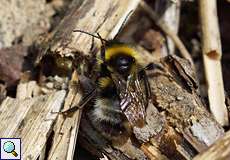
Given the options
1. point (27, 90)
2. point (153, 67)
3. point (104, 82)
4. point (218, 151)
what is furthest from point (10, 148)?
point (218, 151)

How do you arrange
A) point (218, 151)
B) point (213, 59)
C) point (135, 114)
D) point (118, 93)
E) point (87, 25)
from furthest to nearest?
point (213, 59) < point (87, 25) < point (118, 93) < point (135, 114) < point (218, 151)

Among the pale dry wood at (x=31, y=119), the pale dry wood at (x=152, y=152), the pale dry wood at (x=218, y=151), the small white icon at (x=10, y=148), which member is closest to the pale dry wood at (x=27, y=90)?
the pale dry wood at (x=31, y=119)

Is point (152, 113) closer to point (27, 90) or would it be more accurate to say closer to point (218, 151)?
point (218, 151)

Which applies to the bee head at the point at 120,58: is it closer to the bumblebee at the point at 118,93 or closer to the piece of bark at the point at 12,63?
the bumblebee at the point at 118,93

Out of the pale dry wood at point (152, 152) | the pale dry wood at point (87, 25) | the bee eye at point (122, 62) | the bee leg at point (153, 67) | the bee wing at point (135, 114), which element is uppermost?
the pale dry wood at point (87, 25)

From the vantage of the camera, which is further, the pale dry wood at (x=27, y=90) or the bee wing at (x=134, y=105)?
the pale dry wood at (x=27, y=90)

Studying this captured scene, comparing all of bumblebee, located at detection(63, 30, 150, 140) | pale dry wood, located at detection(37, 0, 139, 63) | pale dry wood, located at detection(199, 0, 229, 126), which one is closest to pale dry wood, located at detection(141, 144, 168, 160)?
bumblebee, located at detection(63, 30, 150, 140)

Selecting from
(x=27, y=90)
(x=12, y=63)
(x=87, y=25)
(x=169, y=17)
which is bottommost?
(x=169, y=17)
